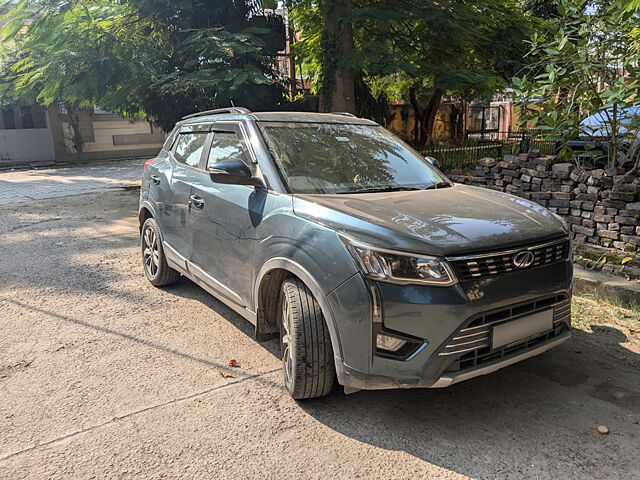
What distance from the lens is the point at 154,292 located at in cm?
572

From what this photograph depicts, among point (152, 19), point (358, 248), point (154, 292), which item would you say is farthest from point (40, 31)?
point (358, 248)

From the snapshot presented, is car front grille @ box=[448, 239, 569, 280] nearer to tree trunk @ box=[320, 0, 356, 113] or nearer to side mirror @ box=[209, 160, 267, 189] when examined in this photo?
side mirror @ box=[209, 160, 267, 189]

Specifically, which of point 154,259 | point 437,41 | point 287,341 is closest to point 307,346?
point 287,341

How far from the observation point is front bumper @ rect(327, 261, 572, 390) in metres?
2.87

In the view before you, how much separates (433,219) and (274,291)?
3.88 ft

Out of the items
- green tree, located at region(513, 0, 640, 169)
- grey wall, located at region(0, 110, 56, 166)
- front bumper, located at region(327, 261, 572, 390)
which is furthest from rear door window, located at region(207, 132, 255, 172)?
grey wall, located at region(0, 110, 56, 166)

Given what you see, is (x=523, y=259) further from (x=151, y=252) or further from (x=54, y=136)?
(x=54, y=136)

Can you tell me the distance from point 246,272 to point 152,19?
27.6ft

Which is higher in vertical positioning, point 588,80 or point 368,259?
point 588,80

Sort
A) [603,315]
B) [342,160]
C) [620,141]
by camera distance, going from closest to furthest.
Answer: [342,160] < [603,315] < [620,141]

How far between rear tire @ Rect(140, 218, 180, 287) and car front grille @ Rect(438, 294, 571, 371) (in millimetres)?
3466

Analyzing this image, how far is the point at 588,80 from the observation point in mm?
6109

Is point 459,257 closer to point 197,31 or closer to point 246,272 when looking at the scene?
point 246,272

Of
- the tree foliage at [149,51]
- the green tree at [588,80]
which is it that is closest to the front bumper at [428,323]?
the green tree at [588,80]
